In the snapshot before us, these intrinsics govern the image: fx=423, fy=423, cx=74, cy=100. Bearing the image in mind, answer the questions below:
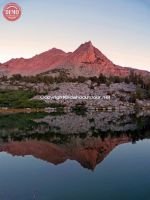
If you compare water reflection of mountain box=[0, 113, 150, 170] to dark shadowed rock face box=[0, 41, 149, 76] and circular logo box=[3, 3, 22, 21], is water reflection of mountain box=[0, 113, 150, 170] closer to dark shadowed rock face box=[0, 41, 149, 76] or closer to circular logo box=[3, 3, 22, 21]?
circular logo box=[3, 3, 22, 21]

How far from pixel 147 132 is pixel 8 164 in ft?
29.5

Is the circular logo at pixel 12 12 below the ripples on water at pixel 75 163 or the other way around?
the other way around

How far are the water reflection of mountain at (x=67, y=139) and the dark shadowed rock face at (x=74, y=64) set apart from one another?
3585cm

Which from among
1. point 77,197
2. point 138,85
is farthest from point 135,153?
point 138,85

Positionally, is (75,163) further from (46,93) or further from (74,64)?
(74,64)

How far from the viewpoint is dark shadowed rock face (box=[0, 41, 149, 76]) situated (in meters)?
60.1

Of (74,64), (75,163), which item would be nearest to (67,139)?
(75,163)

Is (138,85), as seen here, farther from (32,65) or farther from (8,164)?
(8,164)

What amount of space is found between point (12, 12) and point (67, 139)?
5.53 m

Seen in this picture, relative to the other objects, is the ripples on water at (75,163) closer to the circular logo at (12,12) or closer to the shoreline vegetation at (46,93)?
the circular logo at (12,12)

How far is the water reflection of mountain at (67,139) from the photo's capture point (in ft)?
44.3

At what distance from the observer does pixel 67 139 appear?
17375 mm

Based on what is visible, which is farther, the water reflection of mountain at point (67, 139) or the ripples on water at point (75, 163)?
the water reflection of mountain at point (67, 139)

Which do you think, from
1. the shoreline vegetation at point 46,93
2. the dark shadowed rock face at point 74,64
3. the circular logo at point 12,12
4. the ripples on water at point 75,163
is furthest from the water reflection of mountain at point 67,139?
the dark shadowed rock face at point 74,64
